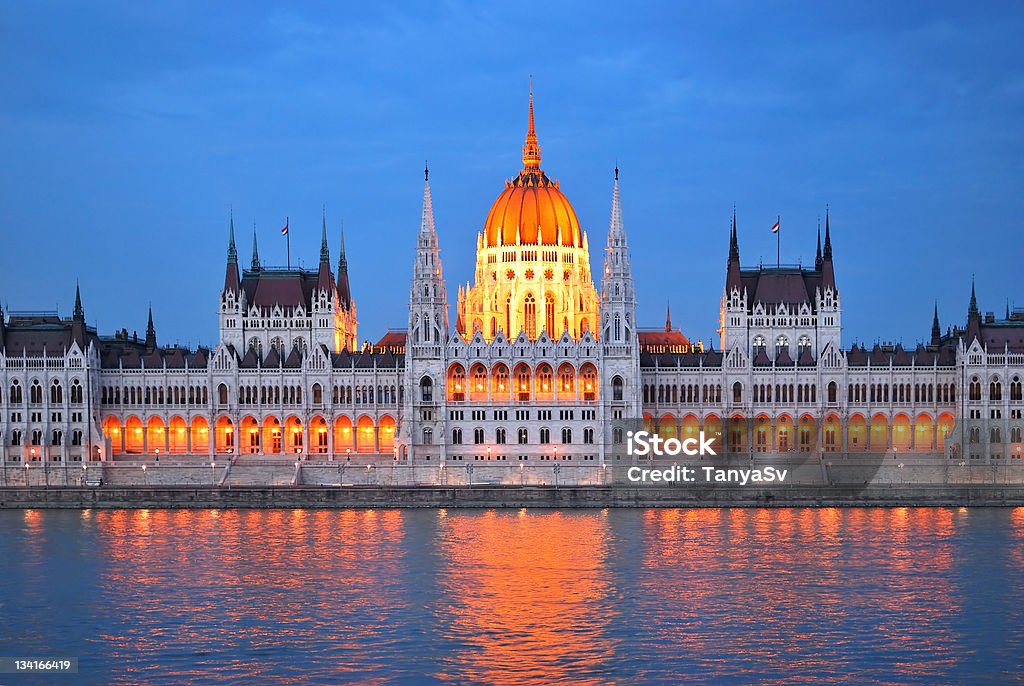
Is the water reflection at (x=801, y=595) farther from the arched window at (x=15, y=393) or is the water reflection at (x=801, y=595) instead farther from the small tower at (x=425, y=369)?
the arched window at (x=15, y=393)

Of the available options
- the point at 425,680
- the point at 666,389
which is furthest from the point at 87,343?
the point at 425,680

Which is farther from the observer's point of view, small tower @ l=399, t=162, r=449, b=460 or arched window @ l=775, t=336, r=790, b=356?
arched window @ l=775, t=336, r=790, b=356

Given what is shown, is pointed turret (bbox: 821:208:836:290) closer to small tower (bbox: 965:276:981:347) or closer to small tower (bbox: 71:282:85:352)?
small tower (bbox: 965:276:981:347)

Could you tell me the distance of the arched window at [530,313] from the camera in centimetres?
12700

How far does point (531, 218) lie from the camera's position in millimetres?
128125

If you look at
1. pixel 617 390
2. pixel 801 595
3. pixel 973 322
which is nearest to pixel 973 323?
pixel 973 322

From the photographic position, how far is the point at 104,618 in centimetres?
5853

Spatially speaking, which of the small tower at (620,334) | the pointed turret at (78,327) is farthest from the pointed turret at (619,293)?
the pointed turret at (78,327)

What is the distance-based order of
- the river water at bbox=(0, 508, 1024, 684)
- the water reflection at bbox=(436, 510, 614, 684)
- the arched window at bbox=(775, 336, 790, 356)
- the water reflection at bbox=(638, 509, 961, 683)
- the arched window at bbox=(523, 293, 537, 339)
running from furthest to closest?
the arched window at bbox=(523, 293, 537, 339) < the arched window at bbox=(775, 336, 790, 356) < the water reflection at bbox=(638, 509, 961, 683) < the river water at bbox=(0, 508, 1024, 684) < the water reflection at bbox=(436, 510, 614, 684)

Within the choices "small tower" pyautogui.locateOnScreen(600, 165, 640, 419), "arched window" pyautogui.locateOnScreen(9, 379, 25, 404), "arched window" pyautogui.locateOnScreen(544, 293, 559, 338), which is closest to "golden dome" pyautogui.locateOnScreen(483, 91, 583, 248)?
"arched window" pyautogui.locateOnScreen(544, 293, 559, 338)

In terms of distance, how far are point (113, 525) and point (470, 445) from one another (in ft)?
103

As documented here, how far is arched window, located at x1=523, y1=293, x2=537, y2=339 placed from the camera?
127 metres

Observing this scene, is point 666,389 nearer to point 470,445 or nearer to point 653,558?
point 470,445

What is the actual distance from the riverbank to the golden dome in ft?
112
